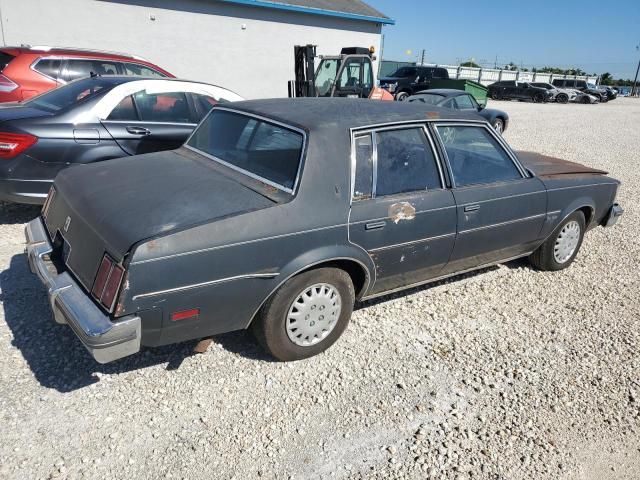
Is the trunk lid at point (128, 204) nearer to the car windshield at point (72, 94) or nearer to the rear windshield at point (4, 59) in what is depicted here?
the car windshield at point (72, 94)

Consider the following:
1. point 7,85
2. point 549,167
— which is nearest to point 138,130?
point 7,85

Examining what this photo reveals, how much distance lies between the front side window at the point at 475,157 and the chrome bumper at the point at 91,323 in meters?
2.50

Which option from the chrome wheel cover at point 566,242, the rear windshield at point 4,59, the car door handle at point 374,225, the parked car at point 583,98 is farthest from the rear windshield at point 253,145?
the parked car at point 583,98

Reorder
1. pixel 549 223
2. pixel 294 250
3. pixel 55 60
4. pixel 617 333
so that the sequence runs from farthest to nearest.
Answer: pixel 55 60 → pixel 549 223 → pixel 617 333 → pixel 294 250

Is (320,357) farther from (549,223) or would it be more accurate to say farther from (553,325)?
(549,223)

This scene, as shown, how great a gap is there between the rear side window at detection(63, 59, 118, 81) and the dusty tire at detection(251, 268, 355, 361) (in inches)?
239

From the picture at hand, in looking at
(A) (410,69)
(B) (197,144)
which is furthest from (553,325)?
(A) (410,69)

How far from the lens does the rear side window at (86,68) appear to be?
7508 mm

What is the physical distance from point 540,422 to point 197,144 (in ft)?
9.89

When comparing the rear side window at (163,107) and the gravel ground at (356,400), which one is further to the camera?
the rear side window at (163,107)

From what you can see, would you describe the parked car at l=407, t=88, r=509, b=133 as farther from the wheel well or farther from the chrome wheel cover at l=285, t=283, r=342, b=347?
the chrome wheel cover at l=285, t=283, r=342, b=347

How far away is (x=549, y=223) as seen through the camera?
4449mm

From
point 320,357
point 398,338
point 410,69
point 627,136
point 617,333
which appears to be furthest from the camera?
point 410,69

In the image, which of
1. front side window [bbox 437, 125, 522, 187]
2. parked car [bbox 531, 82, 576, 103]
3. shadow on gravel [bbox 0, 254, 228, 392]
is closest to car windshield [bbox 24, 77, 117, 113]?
shadow on gravel [bbox 0, 254, 228, 392]
